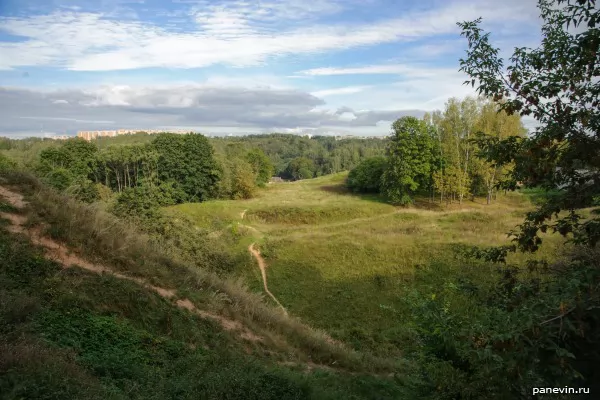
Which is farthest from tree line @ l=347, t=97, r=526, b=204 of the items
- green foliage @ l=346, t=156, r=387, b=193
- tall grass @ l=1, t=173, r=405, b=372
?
tall grass @ l=1, t=173, r=405, b=372

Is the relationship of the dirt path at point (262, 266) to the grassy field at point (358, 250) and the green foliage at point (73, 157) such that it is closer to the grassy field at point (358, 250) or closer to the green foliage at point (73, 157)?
the grassy field at point (358, 250)

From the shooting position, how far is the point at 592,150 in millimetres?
4906

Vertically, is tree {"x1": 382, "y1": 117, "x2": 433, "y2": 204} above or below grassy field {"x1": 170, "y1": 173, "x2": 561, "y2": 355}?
above

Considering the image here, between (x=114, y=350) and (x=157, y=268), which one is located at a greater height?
(x=157, y=268)

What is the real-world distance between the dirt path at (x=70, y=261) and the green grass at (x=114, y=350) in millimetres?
334

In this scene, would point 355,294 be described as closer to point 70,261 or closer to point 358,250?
point 358,250

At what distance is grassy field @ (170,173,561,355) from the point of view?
1848 centimetres

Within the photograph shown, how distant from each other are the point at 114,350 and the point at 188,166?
158 feet

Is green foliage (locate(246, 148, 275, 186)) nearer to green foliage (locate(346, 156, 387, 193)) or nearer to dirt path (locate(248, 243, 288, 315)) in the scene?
green foliage (locate(346, 156, 387, 193))

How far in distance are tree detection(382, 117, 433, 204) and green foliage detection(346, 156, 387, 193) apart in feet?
24.5

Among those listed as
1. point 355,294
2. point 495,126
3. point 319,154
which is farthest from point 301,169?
point 355,294

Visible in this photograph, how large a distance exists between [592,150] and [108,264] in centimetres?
1072

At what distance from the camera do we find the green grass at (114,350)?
5.37 metres

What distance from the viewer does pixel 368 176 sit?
53.6m
